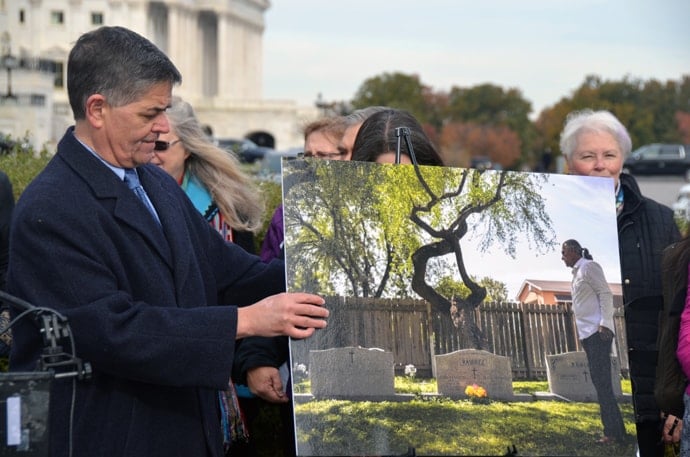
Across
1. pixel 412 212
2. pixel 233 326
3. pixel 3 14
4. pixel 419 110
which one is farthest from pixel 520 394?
pixel 3 14

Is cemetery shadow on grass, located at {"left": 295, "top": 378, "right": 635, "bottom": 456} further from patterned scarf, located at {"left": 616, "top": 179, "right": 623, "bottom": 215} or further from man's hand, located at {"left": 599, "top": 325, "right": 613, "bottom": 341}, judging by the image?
patterned scarf, located at {"left": 616, "top": 179, "right": 623, "bottom": 215}

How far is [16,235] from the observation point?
3430 mm

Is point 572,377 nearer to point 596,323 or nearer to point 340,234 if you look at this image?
point 596,323

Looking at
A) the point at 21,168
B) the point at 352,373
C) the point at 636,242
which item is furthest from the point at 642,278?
the point at 21,168

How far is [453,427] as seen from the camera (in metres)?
3.81

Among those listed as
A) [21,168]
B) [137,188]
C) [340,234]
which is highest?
[21,168]

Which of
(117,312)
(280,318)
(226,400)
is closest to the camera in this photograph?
(117,312)

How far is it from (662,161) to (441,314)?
42977mm

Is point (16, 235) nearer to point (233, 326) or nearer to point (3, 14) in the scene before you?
point (233, 326)

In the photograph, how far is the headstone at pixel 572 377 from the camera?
3.98 meters

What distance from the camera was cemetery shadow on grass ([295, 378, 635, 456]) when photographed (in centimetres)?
365

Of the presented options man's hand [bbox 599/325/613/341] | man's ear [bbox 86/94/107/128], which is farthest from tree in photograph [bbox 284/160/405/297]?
man's hand [bbox 599/325/613/341]

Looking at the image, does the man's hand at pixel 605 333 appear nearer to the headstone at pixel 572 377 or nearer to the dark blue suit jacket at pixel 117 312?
the headstone at pixel 572 377

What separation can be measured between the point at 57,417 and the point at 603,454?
5.76 feet
